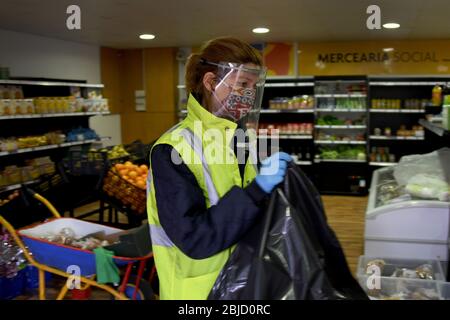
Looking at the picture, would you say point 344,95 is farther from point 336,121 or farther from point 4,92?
point 4,92

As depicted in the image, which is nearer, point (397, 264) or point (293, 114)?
point (397, 264)

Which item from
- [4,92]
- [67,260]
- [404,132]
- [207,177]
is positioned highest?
[4,92]

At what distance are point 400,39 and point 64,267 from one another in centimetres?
650

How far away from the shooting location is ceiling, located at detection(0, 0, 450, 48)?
4.55 metres

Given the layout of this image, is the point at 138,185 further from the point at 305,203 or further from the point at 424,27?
the point at 424,27

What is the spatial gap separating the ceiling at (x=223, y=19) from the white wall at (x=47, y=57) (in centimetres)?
17

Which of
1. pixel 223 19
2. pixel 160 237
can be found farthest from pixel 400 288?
pixel 223 19

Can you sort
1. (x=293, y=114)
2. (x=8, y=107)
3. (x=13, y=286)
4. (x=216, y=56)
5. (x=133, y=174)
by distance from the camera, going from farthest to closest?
(x=293, y=114) → (x=8, y=107) → (x=133, y=174) → (x=13, y=286) → (x=216, y=56)

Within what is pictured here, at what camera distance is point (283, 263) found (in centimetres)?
118

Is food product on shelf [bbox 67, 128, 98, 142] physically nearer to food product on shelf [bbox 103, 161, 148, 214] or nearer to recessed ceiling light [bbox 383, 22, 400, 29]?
food product on shelf [bbox 103, 161, 148, 214]

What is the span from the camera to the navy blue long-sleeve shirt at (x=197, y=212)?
1172mm

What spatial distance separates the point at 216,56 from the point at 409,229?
6.62 ft

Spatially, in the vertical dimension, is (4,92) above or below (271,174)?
above

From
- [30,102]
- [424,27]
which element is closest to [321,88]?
[424,27]
